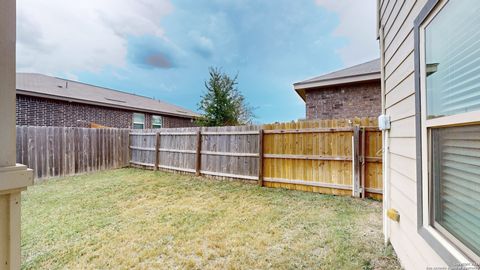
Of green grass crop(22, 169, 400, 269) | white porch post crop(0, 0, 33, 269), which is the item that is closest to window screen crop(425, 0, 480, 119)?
green grass crop(22, 169, 400, 269)

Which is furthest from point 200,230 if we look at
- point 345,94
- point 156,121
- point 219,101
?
point 156,121

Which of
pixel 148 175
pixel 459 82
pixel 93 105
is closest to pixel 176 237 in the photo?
pixel 459 82

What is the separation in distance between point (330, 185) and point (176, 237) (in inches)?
143

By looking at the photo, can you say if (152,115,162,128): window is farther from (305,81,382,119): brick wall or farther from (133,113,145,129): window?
(305,81,382,119): brick wall

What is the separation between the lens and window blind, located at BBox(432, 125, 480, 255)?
46.9 inches

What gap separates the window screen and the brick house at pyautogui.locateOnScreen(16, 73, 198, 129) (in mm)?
11329

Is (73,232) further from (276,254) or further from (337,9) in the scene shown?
(337,9)

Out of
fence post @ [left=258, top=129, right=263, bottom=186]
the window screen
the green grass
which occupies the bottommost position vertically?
the green grass

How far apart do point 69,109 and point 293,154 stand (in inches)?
395

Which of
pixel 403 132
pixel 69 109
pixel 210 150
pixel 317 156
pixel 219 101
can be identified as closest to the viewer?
pixel 403 132

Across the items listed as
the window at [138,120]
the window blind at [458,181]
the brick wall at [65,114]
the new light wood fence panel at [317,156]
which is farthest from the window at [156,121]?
the window blind at [458,181]

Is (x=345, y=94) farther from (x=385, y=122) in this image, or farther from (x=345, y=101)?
(x=385, y=122)

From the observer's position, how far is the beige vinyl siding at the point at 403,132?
1.92 meters

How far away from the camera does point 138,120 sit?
506 inches
